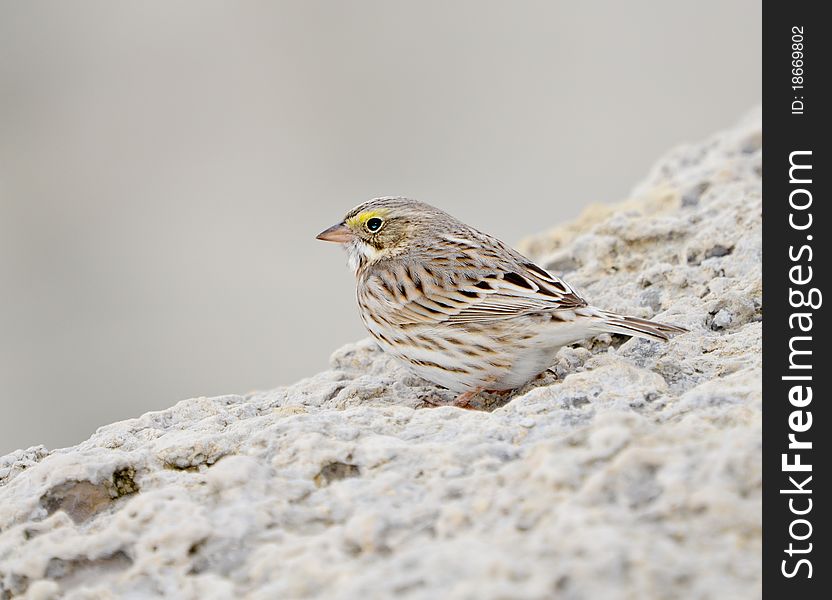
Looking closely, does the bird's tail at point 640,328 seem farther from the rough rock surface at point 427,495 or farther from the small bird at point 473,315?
the rough rock surface at point 427,495

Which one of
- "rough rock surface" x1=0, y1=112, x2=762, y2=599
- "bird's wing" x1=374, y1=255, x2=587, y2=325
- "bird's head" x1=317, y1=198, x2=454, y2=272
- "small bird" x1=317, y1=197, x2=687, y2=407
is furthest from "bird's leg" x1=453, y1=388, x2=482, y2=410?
"bird's head" x1=317, y1=198, x2=454, y2=272

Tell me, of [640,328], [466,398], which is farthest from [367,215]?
[640,328]

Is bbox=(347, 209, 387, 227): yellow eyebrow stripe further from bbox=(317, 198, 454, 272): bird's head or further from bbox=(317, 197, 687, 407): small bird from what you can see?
bbox=(317, 197, 687, 407): small bird

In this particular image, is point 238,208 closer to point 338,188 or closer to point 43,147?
point 338,188

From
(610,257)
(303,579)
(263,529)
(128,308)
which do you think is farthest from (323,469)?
(128,308)

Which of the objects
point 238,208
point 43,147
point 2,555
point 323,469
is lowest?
point 2,555

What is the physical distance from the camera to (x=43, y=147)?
18.6 m

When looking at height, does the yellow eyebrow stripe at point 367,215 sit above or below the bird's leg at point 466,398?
above

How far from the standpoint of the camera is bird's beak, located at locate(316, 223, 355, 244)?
5.78 meters

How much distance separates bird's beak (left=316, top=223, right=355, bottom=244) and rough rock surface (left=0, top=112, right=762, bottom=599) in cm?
129

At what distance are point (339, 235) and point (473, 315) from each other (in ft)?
4.33

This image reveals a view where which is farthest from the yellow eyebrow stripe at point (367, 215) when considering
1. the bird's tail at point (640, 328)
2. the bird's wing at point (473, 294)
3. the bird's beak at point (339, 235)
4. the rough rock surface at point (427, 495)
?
the bird's tail at point (640, 328)

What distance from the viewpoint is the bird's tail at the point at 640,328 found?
169 inches
